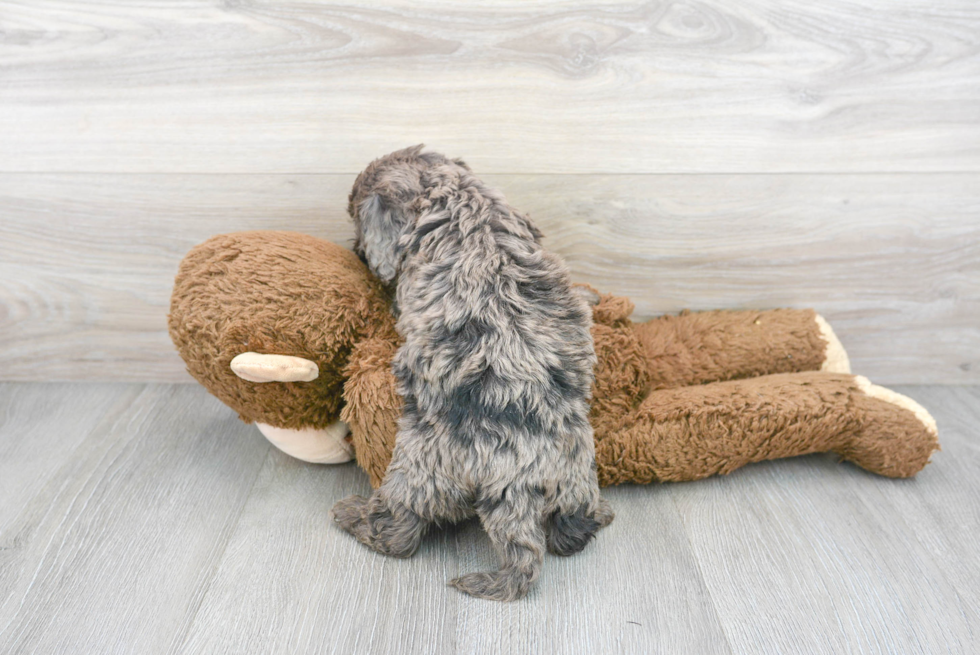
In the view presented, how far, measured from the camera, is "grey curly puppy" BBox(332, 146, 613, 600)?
0.84m

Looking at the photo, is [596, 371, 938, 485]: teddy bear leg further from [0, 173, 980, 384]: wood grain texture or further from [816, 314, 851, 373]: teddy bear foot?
[0, 173, 980, 384]: wood grain texture

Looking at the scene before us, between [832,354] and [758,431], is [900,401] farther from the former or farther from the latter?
[758,431]

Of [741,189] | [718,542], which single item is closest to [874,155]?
[741,189]

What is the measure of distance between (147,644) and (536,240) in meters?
0.71

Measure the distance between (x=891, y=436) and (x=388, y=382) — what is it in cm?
80

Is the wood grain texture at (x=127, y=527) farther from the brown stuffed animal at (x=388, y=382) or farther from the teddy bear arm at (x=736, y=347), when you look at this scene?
the teddy bear arm at (x=736, y=347)

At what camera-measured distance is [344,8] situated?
1.08 meters

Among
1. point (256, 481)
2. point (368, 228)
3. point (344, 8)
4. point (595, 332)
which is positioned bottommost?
point (256, 481)

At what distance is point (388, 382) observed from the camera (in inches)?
36.3

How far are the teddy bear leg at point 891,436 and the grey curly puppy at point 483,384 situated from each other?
18.5 inches

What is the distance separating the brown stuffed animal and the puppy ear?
6 centimetres

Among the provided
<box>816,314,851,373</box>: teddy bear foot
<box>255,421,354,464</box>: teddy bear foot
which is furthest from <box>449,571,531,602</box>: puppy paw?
<box>816,314,851,373</box>: teddy bear foot

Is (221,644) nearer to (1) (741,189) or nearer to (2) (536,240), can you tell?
(2) (536,240)

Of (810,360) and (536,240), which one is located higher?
(536,240)
